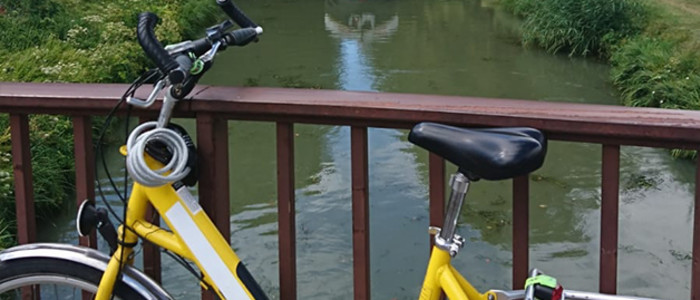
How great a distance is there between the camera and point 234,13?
1.74 m

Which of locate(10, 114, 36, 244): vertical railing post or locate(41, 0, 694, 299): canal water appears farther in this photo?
locate(41, 0, 694, 299): canal water

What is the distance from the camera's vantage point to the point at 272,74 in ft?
35.5

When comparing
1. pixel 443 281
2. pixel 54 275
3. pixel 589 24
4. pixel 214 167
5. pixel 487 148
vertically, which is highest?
pixel 487 148

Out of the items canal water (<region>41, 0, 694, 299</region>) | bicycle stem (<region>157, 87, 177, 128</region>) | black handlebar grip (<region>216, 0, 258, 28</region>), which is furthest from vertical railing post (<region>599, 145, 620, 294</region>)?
canal water (<region>41, 0, 694, 299</region>)

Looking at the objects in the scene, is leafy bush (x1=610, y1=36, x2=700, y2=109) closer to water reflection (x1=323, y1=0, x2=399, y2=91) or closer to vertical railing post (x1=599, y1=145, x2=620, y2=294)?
water reflection (x1=323, y1=0, x2=399, y2=91)

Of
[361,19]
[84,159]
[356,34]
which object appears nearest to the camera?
[84,159]

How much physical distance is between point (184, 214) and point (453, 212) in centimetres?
57

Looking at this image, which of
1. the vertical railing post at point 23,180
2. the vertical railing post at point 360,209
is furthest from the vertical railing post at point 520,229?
the vertical railing post at point 23,180

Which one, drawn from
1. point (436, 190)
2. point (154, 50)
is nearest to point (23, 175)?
point (154, 50)

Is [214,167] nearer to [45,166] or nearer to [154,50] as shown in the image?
[154,50]

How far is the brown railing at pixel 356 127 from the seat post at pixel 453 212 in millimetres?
163

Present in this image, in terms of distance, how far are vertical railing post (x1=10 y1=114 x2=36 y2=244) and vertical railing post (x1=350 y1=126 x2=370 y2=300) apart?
2.58 ft

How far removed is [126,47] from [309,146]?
10.7ft

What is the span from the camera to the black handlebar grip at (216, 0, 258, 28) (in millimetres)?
1695
